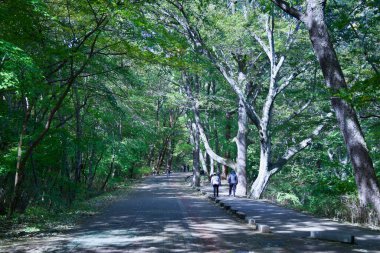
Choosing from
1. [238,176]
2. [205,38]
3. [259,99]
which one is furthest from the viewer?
[259,99]

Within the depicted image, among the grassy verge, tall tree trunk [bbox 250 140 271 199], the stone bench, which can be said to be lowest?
the grassy verge

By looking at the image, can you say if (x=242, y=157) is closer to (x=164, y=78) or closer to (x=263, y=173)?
(x=263, y=173)

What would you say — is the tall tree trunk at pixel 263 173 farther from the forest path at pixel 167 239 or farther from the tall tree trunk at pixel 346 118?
the tall tree trunk at pixel 346 118

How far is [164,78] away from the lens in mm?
29734

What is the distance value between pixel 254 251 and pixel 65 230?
5.69 m

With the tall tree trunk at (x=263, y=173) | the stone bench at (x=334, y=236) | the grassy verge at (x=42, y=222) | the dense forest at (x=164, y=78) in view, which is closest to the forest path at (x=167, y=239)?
the stone bench at (x=334, y=236)

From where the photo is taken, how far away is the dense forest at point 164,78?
10.4 metres

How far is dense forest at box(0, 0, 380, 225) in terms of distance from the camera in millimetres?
10414

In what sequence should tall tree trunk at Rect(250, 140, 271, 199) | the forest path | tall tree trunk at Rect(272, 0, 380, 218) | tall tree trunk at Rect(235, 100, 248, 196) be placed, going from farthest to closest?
tall tree trunk at Rect(235, 100, 248, 196), tall tree trunk at Rect(250, 140, 271, 199), tall tree trunk at Rect(272, 0, 380, 218), the forest path

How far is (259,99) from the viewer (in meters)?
28.9

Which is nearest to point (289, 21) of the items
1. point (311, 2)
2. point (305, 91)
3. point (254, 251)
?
point (305, 91)

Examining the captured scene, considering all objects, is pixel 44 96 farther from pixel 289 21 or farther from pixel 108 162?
pixel 289 21

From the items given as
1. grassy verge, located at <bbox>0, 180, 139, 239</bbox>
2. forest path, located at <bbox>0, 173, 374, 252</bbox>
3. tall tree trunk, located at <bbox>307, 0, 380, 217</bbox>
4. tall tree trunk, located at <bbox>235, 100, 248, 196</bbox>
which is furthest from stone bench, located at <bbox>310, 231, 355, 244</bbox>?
tall tree trunk, located at <bbox>235, 100, 248, 196</bbox>

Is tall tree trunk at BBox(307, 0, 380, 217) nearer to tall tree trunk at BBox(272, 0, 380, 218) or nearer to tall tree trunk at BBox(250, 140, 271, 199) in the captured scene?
tall tree trunk at BBox(272, 0, 380, 218)
